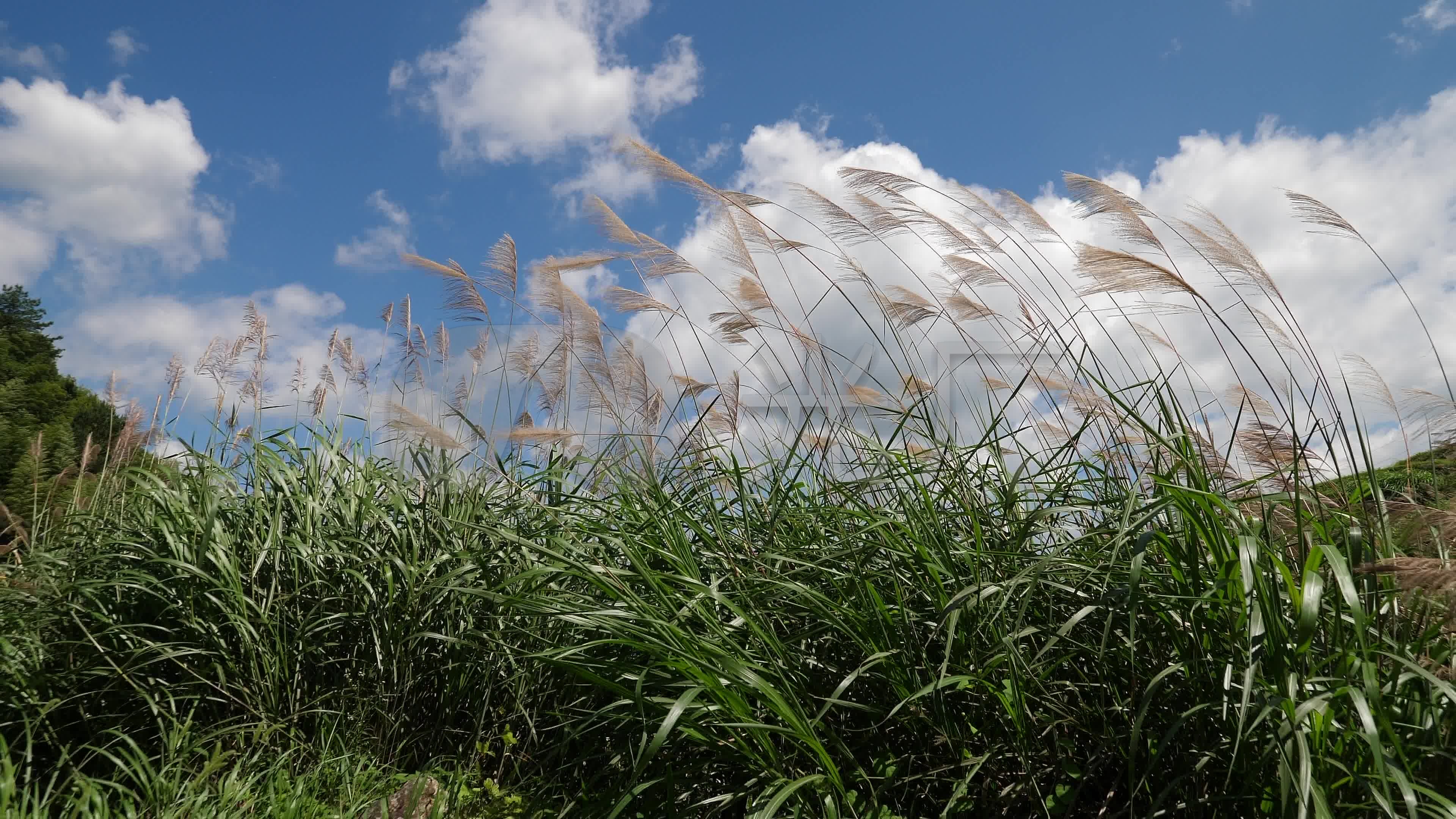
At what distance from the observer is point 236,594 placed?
2535 millimetres

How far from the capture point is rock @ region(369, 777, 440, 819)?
2.26 meters

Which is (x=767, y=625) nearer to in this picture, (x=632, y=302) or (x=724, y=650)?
(x=724, y=650)

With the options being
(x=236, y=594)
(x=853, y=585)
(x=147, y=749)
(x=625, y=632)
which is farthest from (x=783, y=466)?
(x=147, y=749)

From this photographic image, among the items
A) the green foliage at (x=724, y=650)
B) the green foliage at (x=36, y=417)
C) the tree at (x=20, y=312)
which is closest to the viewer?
the green foliage at (x=724, y=650)

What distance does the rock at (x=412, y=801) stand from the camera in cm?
226

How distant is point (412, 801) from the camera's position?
2.29 metres

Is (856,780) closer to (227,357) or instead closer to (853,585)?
(853,585)

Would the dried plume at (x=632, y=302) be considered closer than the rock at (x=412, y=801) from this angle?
No

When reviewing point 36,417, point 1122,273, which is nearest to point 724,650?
point 1122,273

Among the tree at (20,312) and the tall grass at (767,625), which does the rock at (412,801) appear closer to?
the tall grass at (767,625)

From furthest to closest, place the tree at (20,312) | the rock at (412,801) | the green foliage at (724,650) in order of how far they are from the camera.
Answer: the tree at (20,312) → the rock at (412,801) → the green foliage at (724,650)

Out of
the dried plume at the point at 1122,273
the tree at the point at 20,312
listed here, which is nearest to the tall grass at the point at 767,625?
the dried plume at the point at 1122,273

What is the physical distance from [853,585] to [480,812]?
1215 mm

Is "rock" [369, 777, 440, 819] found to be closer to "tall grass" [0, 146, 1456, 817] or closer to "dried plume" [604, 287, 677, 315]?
"tall grass" [0, 146, 1456, 817]
